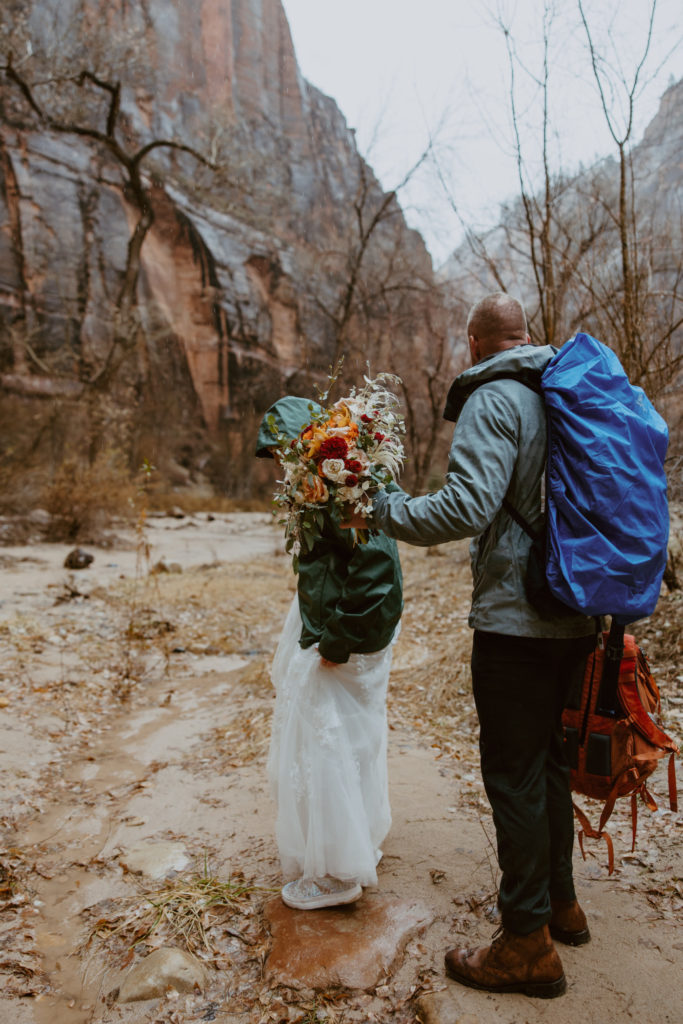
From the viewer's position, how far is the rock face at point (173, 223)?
22.9m

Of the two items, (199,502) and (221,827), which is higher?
(199,502)

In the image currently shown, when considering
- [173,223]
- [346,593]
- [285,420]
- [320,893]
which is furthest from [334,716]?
[173,223]

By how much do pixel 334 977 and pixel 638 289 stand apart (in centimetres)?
464

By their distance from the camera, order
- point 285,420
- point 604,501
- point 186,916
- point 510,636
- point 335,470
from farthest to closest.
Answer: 1. point 285,420
2. point 186,916
3. point 335,470
4. point 510,636
5. point 604,501

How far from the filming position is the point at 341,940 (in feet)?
7.55

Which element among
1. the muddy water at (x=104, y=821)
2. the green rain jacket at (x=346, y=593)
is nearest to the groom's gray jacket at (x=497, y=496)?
the green rain jacket at (x=346, y=593)

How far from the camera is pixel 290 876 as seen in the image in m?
2.56

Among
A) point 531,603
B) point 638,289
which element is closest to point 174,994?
point 531,603

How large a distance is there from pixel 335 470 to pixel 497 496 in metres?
0.55

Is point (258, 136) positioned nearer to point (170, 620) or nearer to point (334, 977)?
point (170, 620)

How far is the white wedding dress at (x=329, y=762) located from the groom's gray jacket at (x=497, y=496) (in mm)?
742

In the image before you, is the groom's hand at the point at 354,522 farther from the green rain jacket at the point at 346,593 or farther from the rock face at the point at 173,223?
the rock face at the point at 173,223

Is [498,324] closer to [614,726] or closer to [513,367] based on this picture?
[513,367]

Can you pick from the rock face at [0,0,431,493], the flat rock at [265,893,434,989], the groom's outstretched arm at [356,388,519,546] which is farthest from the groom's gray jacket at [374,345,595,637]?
the rock face at [0,0,431,493]
